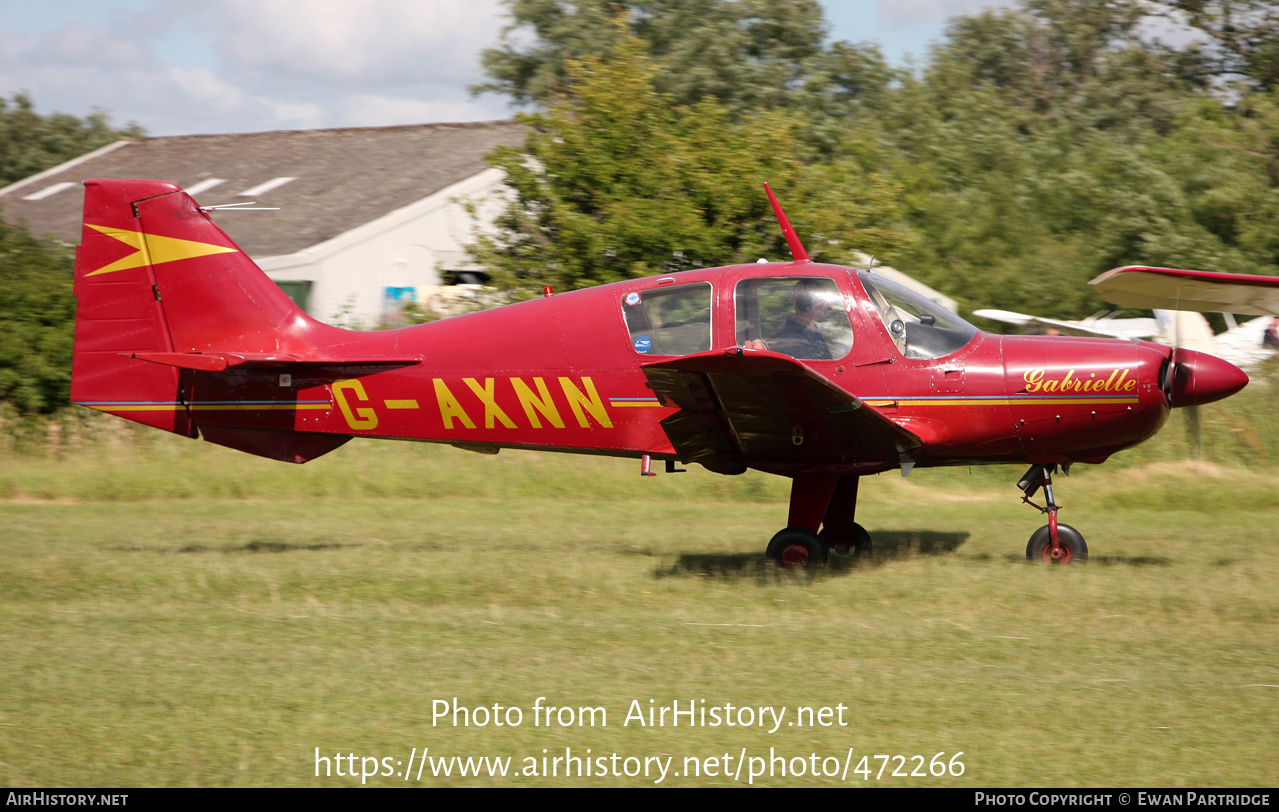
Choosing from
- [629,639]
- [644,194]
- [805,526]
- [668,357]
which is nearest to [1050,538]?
[805,526]

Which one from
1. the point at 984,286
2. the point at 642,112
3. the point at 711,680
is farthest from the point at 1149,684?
the point at 984,286

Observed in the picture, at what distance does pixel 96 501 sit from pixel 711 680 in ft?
29.5

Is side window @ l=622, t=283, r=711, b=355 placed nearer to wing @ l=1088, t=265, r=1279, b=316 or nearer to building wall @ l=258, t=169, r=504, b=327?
wing @ l=1088, t=265, r=1279, b=316

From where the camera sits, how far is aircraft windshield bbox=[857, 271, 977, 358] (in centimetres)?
768

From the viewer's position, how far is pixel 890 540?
9312 millimetres

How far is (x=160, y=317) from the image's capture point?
8.34 m

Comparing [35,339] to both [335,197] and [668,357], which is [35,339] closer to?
[668,357]

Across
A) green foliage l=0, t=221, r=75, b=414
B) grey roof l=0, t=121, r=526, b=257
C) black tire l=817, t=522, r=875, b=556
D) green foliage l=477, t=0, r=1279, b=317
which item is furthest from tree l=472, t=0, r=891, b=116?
black tire l=817, t=522, r=875, b=556

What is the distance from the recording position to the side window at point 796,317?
761cm

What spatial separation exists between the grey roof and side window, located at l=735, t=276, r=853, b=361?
51.8 feet

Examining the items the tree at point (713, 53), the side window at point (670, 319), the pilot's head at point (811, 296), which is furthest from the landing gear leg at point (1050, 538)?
the tree at point (713, 53)

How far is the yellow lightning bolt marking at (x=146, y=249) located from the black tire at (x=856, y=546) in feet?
17.3

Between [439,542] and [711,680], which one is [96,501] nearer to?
[439,542]

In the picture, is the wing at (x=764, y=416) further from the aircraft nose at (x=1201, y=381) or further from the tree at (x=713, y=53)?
the tree at (x=713, y=53)
